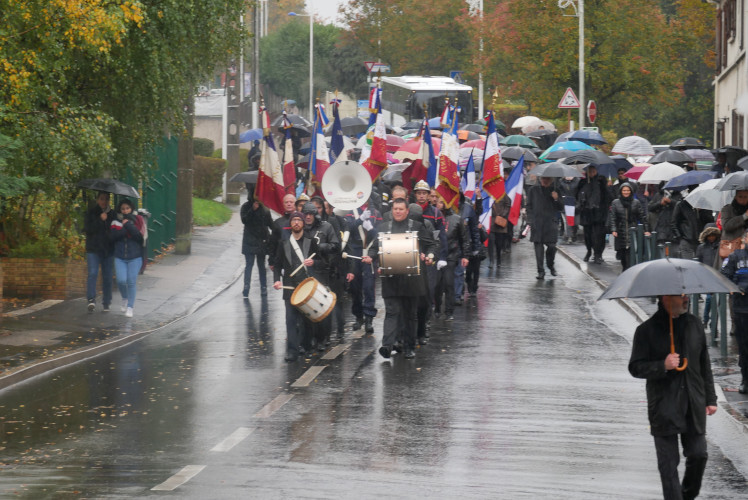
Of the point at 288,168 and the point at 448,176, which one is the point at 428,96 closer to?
the point at 288,168

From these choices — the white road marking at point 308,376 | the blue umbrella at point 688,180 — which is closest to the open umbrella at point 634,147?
the blue umbrella at point 688,180

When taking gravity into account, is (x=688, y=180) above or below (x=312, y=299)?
above

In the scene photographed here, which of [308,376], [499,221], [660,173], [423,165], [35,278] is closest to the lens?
[308,376]

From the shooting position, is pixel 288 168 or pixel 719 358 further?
pixel 288 168

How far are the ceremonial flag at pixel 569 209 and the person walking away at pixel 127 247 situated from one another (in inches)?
511

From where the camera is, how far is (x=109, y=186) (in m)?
18.7

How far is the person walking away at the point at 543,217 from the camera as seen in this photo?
23.2 m

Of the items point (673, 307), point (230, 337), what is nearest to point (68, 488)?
point (673, 307)

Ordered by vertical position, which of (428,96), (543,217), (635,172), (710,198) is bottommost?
(543,217)

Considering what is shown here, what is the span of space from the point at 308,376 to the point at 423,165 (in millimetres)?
8229

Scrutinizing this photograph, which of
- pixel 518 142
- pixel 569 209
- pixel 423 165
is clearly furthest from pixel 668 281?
pixel 518 142

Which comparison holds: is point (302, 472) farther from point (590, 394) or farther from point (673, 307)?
point (590, 394)

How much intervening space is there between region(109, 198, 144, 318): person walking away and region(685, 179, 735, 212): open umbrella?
769 centimetres

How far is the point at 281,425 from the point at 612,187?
728 inches
